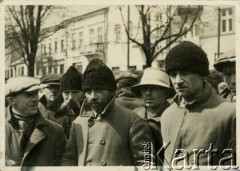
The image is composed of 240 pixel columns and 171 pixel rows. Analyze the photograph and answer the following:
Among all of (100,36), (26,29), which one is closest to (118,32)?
(100,36)

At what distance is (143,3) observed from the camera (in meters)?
2.01

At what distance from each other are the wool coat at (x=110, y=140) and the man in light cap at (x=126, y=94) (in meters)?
0.03

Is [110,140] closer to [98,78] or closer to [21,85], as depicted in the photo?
[98,78]

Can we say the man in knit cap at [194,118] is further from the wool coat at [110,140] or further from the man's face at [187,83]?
the wool coat at [110,140]

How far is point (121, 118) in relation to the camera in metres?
1.94

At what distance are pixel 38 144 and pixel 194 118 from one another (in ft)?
2.17

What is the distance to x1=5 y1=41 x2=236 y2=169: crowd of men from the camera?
6.32 feet

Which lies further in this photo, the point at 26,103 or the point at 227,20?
the point at 227,20

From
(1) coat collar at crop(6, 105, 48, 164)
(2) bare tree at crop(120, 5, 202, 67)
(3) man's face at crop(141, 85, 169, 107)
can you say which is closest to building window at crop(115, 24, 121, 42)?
(2) bare tree at crop(120, 5, 202, 67)

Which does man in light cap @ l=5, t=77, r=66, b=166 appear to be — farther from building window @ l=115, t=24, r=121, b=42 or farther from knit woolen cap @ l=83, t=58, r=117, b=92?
building window @ l=115, t=24, r=121, b=42

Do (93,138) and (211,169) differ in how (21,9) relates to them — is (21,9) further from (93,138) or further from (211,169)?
(211,169)

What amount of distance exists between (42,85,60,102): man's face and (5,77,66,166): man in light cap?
0.04m

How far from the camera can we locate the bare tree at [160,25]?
2.01 m

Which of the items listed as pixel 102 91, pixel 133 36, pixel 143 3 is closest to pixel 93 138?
pixel 102 91
